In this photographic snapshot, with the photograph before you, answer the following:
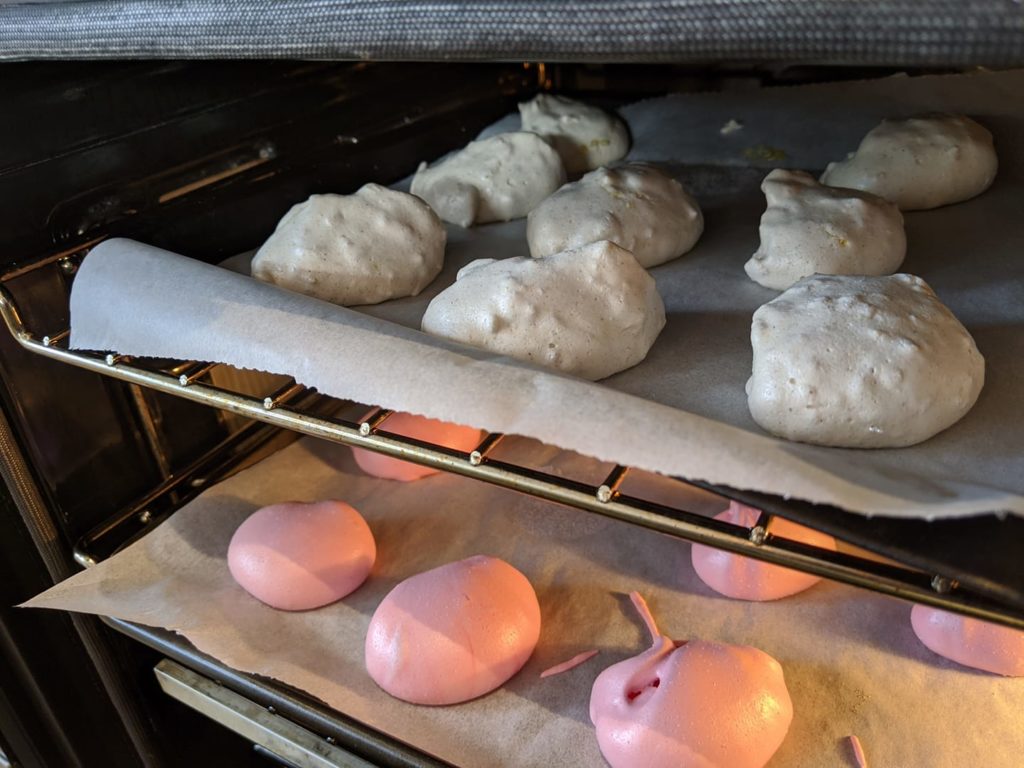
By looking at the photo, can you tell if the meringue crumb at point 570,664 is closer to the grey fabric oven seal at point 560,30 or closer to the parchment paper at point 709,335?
the parchment paper at point 709,335

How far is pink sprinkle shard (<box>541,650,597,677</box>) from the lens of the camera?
0.92m

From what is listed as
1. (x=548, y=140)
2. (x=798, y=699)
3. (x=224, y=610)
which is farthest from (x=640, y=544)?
(x=548, y=140)

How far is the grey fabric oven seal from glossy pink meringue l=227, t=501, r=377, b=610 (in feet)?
1.83

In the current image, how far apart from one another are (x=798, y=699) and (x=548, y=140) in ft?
3.06

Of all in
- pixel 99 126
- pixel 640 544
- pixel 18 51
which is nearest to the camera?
pixel 18 51

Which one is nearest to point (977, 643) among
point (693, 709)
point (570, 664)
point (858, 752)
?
point (858, 752)

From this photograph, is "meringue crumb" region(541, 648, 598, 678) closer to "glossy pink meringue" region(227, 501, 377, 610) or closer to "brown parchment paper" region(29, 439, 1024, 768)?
"brown parchment paper" region(29, 439, 1024, 768)

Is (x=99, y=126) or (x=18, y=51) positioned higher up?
(x=18, y=51)

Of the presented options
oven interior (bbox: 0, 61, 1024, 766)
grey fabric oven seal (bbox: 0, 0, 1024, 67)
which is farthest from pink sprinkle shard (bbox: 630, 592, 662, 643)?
grey fabric oven seal (bbox: 0, 0, 1024, 67)

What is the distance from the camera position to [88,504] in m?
1.06

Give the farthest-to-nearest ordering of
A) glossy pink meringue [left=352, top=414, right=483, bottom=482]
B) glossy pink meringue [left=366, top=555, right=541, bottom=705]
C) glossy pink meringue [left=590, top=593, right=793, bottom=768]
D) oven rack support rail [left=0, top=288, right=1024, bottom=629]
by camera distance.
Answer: glossy pink meringue [left=352, top=414, right=483, bottom=482], glossy pink meringue [left=366, top=555, right=541, bottom=705], glossy pink meringue [left=590, top=593, right=793, bottom=768], oven rack support rail [left=0, top=288, right=1024, bottom=629]

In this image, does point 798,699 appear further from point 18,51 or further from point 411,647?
point 18,51

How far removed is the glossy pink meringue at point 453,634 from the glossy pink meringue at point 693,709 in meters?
0.11

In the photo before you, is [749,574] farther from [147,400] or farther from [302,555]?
[147,400]
